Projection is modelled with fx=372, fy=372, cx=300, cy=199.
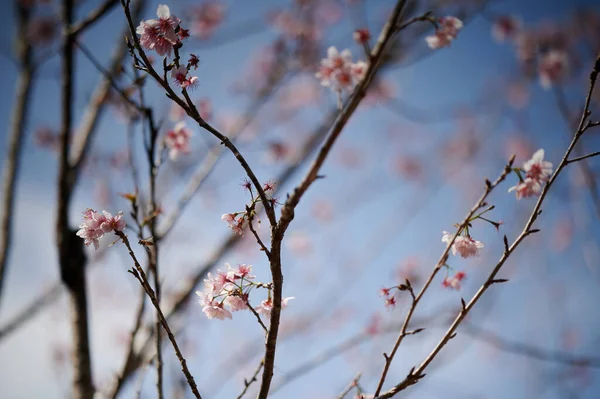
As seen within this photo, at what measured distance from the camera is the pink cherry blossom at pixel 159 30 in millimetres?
1389

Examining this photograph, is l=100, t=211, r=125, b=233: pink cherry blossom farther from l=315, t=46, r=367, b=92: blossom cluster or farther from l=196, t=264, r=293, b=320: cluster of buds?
l=315, t=46, r=367, b=92: blossom cluster

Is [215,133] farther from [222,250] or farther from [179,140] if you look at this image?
[222,250]

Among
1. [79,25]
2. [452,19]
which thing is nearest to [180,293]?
[79,25]

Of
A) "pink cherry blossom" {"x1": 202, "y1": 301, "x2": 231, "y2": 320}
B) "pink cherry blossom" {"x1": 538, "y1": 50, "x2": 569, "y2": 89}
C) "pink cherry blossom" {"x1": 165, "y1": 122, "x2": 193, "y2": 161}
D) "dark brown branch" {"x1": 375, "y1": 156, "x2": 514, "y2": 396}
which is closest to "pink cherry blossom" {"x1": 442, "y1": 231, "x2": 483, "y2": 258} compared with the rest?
"dark brown branch" {"x1": 375, "y1": 156, "x2": 514, "y2": 396}

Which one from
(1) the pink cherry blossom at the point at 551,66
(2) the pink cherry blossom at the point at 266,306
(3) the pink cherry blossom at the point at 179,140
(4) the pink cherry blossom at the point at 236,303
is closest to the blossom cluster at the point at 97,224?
(4) the pink cherry blossom at the point at 236,303

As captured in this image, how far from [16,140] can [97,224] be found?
8.18 ft

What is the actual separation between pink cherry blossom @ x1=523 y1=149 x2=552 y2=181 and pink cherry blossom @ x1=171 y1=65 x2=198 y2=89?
1.38 m

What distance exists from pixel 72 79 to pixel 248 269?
7.10 ft

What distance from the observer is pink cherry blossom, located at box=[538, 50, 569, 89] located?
316 cm

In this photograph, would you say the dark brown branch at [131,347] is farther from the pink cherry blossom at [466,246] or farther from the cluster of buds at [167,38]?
the pink cherry blossom at [466,246]

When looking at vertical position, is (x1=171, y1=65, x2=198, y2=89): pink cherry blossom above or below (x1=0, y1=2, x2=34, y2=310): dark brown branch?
below

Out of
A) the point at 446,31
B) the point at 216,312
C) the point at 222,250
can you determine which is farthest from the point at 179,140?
the point at 446,31

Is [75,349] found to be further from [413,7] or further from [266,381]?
[413,7]

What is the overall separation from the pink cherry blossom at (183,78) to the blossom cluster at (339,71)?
2.99 ft
